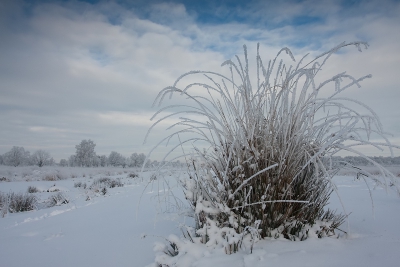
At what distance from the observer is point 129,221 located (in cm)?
282

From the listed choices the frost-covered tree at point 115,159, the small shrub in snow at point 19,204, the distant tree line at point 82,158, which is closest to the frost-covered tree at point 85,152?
the distant tree line at point 82,158

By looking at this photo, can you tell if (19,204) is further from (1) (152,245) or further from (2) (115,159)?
(2) (115,159)

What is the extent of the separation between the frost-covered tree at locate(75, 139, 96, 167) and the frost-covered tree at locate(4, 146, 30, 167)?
1173 centimetres

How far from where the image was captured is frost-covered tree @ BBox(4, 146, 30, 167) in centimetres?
6071

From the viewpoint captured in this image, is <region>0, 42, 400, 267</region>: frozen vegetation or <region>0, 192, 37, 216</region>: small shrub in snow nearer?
<region>0, 42, 400, 267</region>: frozen vegetation

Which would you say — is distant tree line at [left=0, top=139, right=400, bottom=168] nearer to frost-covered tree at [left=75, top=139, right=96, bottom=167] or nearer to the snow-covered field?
frost-covered tree at [left=75, top=139, right=96, bottom=167]

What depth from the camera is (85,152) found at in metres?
67.3

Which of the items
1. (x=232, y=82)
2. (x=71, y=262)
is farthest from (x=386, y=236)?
(x=71, y=262)

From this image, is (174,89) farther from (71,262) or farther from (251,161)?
(71,262)

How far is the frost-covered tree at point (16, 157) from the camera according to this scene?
199 feet

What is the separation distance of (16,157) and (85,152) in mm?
15123

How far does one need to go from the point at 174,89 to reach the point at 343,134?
1.19m

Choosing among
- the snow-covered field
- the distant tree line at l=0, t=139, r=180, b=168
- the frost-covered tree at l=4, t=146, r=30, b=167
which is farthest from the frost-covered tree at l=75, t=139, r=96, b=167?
the snow-covered field

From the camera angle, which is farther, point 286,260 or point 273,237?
point 273,237
